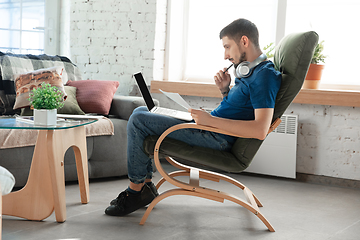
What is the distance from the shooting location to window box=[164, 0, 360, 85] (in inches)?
132

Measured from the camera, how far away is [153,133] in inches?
85.7

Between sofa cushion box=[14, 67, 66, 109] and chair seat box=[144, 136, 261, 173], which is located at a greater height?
sofa cushion box=[14, 67, 66, 109]

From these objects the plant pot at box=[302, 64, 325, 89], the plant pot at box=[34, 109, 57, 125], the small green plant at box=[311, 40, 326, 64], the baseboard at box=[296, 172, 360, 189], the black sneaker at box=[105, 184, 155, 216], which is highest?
the small green plant at box=[311, 40, 326, 64]

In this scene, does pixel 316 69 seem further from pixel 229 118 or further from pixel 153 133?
pixel 153 133

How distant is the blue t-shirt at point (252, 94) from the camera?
194 cm

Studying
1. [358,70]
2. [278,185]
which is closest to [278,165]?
[278,185]

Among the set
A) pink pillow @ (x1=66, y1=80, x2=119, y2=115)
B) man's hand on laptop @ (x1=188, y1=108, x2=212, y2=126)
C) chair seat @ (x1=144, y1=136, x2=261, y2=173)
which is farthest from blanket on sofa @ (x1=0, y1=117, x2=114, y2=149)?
man's hand on laptop @ (x1=188, y1=108, x2=212, y2=126)

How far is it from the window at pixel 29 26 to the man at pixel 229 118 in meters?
2.39

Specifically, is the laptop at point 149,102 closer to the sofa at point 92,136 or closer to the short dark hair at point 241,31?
the short dark hair at point 241,31

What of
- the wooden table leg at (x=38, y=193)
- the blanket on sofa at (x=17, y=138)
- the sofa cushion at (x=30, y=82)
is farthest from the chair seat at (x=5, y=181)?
the sofa cushion at (x=30, y=82)

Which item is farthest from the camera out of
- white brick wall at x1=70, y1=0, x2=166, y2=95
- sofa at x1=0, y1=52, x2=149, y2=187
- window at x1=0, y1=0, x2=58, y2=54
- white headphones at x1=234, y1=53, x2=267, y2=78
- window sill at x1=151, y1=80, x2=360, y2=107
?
window at x1=0, y1=0, x2=58, y2=54

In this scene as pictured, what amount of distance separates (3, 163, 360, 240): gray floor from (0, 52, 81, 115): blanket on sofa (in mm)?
796

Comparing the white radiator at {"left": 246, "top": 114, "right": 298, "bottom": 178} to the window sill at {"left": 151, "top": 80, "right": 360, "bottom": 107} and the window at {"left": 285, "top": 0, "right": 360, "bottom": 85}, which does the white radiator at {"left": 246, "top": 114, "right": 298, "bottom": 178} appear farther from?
the window at {"left": 285, "top": 0, "right": 360, "bottom": 85}

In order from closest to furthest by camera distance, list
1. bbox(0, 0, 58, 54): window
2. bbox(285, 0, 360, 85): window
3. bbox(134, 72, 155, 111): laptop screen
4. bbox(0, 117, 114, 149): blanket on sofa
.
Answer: bbox(134, 72, 155, 111): laptop screen, bbox(0, 117, 114, 149): blanket on sofa, bbox(285, 0, 360, 85): window, bbox(0, 0, 58, 54): window
